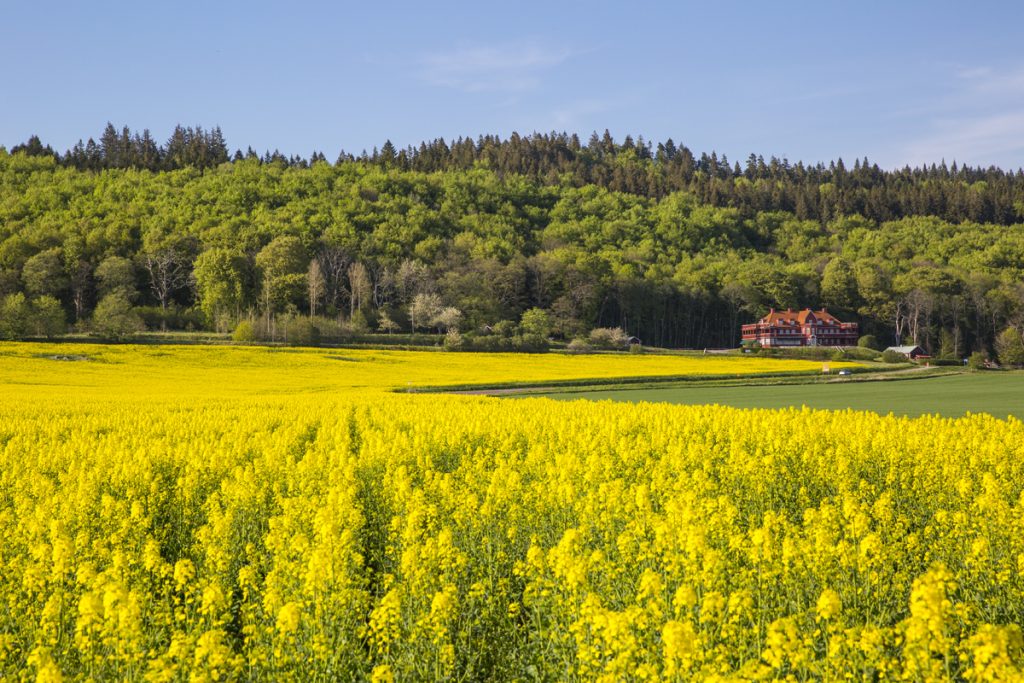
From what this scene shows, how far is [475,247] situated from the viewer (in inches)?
4783

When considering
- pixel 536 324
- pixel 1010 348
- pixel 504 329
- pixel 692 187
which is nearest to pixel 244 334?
pixel 504 329

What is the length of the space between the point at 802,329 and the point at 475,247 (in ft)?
162

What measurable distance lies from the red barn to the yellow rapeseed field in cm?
9901

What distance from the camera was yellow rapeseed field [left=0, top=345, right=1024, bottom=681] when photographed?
190 inches

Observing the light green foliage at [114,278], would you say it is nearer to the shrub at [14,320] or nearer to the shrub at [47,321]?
→ the shrub at [47,321]

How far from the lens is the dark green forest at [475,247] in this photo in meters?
88.2

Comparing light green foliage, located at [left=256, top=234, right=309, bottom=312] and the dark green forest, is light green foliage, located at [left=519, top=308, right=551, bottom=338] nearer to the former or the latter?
the dark green forest

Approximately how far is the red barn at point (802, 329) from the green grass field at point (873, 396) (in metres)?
61.3

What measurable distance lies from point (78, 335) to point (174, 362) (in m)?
15.9

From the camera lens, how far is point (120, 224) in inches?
3836

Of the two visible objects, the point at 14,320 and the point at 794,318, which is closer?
the point at 14,320

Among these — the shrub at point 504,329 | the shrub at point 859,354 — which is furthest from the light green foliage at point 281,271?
the shrub at point 859,354

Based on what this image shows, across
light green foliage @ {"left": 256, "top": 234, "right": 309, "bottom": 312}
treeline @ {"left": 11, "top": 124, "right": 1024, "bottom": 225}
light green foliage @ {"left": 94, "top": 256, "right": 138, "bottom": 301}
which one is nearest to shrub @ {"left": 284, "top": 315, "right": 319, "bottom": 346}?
light green foliage @ {"left": 256, "top": 234, "right": 309, "bottom": 312}

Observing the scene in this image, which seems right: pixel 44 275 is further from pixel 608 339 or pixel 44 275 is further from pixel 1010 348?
pixel 1010 348
